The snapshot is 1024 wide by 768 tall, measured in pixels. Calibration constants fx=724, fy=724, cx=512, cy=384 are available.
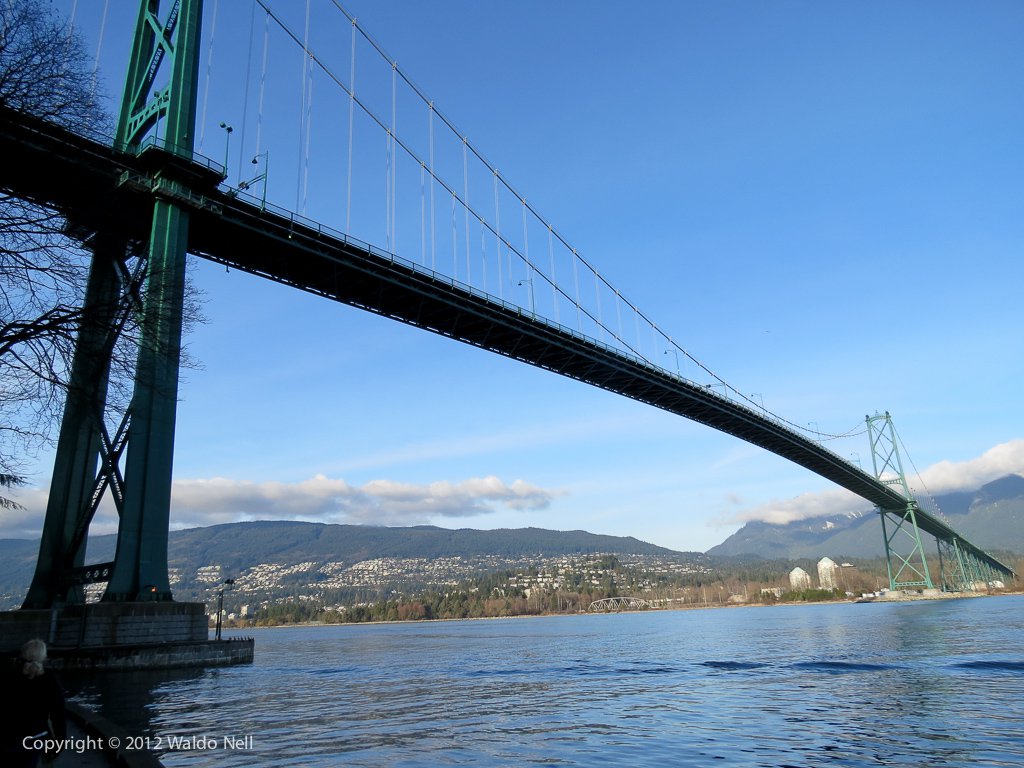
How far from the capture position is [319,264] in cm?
3738

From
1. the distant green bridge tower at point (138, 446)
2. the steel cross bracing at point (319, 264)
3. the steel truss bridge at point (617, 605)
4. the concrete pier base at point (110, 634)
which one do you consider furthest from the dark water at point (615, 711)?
the steel truss bridge at point (617, 605)

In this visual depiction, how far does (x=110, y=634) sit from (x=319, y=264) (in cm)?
1972

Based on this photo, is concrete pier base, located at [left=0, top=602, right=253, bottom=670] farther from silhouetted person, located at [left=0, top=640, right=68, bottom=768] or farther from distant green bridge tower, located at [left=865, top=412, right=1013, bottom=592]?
distant green bridge tower, located at [left=865, top=412, right=1013, bottom=592]

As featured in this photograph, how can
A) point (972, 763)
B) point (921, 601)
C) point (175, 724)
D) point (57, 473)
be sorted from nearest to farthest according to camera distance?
point (972, 763)
point (175, 724)
point (57, 473)
point (921, 601)

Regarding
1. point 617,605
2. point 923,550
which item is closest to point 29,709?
point 923,550

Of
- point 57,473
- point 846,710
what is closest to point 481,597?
point 57,473

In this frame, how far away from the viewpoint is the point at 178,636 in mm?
26703

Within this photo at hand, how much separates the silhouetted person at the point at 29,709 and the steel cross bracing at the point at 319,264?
9.14 m

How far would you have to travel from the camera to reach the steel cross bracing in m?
27.7

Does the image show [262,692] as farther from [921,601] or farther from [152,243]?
[921,601]

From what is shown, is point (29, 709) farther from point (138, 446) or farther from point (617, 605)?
point (617, 605)

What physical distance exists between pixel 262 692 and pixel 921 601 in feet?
345

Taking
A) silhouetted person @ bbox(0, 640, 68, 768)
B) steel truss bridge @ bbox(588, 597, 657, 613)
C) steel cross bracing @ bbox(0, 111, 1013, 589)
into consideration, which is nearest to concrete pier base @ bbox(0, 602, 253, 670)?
steel cross bracing @ bbox(0, 111, 1013, 589)

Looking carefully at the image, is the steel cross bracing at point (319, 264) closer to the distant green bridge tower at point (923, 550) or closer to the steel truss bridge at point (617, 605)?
the distant green bridge tower at point (923, 550)
